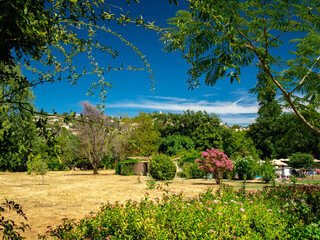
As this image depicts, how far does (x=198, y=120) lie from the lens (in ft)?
138

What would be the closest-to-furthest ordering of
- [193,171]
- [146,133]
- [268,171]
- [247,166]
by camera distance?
[268,171] < [247,166] < [193,171] < [146,133]

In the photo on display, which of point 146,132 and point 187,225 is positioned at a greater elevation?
point 146,132

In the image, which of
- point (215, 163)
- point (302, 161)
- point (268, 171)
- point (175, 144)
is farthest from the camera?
point (175, 144)

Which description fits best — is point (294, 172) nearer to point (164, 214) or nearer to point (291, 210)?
point (291, 210)

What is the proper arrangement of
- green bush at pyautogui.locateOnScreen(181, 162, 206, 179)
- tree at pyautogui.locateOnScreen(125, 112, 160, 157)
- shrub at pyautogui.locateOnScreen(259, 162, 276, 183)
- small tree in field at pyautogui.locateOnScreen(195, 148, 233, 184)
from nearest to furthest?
small tree in field at pyautogui.locateOnScreen(195, 148, 233, 184) < shrub at pyautogui.locateOnScreen(259, 162, 276, 183) < green bush at pyautogui.locateOnScreen(181, 162, 206, 179) < tree at pyautogui.locateOnScreen(125, 112, 160, 157)

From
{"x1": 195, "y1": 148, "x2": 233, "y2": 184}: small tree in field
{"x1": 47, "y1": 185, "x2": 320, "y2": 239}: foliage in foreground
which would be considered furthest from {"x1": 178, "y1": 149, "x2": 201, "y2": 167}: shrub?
{"x1": 47, "y1": 185, "x2": 320, "y2": 239}: foliage in foreground

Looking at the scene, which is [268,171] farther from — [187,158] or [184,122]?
[184,122]

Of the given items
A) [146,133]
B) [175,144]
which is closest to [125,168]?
[146,133]

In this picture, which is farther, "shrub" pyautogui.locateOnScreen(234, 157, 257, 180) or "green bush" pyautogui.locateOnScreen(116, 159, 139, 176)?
"green bush" pyautogui.locateOnScreen(116, 159, 139, 176)

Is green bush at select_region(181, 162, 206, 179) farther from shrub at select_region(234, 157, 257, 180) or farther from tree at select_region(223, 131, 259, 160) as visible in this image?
tree at select_region(223, 131, 259, 160)

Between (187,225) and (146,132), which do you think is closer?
(187,225)

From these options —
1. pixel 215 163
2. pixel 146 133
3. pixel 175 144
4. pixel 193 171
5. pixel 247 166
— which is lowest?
pixel 193 171

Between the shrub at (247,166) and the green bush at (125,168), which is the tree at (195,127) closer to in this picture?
the green bush at (125,168)


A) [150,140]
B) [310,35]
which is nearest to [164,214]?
[310,35]
